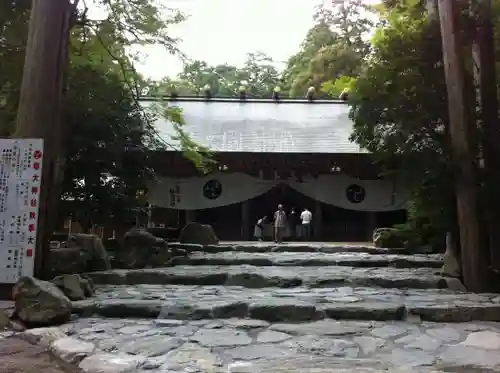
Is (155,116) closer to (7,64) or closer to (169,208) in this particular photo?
(7,64)

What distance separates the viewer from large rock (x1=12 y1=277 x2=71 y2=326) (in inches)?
169

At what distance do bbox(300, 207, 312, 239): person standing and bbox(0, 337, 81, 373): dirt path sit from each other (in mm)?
11799

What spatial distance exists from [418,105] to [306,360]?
191 inches

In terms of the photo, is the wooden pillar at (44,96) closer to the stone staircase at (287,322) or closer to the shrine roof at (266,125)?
the stone staircase at (287,322)

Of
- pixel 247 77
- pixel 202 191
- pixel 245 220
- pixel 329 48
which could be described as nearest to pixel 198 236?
pixel 202 191

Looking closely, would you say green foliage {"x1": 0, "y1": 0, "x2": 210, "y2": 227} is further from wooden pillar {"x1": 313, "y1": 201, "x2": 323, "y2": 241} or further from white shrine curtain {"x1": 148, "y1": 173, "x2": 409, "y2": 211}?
wooden pillar {"x1": 313, "y1": 201, "x2": 323, "y2": 241}

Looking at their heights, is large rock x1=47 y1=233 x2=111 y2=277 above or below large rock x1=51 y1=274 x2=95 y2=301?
above

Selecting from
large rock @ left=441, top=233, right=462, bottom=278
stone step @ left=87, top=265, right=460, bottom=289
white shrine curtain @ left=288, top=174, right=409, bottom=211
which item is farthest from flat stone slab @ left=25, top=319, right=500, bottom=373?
white shrine curtain @ left=288, top=174, right=409, bottom=211

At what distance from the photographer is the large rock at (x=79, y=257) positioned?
6.78 m

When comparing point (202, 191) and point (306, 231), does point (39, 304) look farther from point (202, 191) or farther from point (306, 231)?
point (306, 231)

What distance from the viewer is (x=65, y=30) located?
627cm

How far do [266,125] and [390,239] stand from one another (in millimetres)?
7040

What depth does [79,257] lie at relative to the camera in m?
7.10

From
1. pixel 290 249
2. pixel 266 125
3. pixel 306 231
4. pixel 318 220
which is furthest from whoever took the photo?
pixel 266 125
